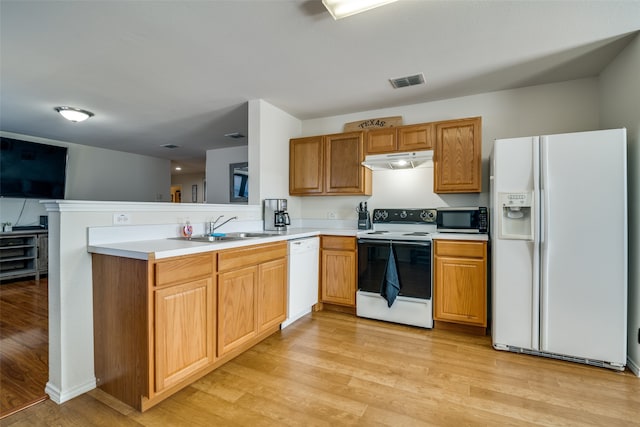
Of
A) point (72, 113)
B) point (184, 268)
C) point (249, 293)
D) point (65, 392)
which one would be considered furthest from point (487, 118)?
point (72, 113)

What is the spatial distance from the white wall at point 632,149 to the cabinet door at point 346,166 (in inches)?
87.4

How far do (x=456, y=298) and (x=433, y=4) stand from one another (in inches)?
93.1

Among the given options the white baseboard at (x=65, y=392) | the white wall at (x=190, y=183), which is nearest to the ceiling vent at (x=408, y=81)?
the white baseboard at (x=65, y=392)

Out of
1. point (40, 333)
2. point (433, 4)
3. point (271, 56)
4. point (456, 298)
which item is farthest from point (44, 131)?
point (456, 298)

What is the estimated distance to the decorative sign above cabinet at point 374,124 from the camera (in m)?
3.52

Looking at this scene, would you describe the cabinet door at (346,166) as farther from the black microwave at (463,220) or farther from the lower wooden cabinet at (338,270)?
the black microwave at (463,220)

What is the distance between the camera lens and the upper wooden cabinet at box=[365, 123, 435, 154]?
3.17 m

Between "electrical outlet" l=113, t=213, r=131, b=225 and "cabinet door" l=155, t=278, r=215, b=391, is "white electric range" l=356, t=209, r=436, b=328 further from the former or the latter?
"electrical outlet" l=113, t=213, r=131, b=225

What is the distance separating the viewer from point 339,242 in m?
3.26

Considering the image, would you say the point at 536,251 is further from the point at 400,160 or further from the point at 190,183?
the point at 190,183

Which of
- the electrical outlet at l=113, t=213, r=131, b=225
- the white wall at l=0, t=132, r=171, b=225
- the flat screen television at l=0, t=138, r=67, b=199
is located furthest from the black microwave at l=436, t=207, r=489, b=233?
the white wall at l=0, t=132, r=171, b=225

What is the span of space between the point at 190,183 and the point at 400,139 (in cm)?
851

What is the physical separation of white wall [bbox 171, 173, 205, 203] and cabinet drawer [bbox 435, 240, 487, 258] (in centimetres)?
853

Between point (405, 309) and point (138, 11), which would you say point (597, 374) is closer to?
point (405, 309)
